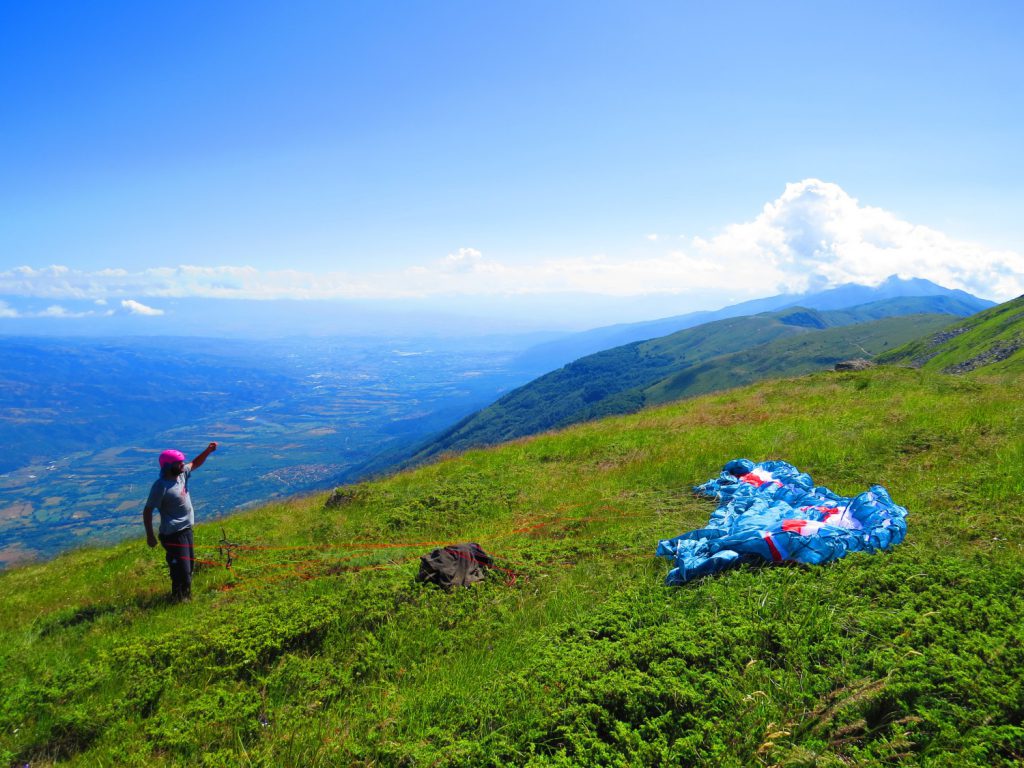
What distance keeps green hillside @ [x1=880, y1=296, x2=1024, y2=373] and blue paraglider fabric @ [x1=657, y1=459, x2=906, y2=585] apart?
201ft

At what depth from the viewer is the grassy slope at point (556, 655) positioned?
3.86 m

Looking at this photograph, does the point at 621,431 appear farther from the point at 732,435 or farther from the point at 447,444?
the point at 447,444

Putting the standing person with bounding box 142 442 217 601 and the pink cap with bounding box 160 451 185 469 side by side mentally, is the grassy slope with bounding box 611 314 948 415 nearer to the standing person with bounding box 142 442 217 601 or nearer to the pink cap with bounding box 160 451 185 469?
the standing person with bounding box 142 442 217 601

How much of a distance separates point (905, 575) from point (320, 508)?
14.4 m

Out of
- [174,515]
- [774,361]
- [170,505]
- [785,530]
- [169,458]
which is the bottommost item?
[774,361]

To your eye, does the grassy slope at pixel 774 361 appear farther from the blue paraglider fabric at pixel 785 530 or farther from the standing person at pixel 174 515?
the standing person at pixel 174 515

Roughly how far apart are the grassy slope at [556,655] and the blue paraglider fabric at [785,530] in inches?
13.6

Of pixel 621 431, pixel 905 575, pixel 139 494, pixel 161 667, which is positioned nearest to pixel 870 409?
pixel 621 431

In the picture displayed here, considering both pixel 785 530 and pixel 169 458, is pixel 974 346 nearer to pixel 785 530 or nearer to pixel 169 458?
pixel 785 530

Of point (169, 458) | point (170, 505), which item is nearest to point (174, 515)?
point (170, 505)

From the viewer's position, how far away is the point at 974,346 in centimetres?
8156

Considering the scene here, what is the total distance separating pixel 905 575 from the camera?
5.71 metres

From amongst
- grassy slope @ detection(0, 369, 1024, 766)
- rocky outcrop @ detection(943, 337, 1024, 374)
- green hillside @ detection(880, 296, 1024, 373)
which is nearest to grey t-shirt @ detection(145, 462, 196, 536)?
grassy slope @ detection(0, 369, 1024, 766)

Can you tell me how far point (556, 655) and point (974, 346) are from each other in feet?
360
